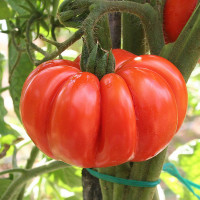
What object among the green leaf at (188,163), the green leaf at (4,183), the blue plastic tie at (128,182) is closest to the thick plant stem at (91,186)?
the blue plastic tie at (128,182)

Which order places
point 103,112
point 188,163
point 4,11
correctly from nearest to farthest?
point 103,112, point 4,11, point 188,163

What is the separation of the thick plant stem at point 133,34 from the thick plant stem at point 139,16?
0.07m

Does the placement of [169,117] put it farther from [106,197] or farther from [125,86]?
[106,197]

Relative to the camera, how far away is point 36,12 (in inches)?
34.2

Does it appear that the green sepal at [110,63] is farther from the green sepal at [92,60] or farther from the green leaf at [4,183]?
the green leaf at [4,183]

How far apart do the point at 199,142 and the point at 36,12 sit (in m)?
0.64

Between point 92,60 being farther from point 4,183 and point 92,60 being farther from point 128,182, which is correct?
point 4,183

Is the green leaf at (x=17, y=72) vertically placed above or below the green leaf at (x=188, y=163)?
above

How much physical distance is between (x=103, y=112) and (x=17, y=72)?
1.86 feet

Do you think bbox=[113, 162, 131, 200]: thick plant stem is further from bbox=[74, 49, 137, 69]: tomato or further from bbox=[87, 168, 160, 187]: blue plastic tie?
bbox=[74, 49, 137, 69]: tomato

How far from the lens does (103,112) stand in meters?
0.48

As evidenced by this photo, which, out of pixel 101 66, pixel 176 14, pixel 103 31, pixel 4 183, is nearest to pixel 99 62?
pixel 101 66

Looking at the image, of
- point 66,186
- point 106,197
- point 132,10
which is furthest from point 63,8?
point 66,186

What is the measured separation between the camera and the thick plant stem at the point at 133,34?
0.71 m
